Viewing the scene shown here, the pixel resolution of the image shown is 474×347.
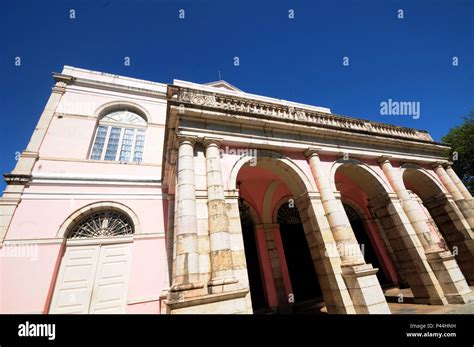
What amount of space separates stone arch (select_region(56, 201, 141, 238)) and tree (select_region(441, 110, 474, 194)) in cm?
1832

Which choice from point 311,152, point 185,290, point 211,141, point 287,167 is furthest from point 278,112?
point 185,290

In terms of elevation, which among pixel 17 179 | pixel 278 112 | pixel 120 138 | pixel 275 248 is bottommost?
pixel 275 248

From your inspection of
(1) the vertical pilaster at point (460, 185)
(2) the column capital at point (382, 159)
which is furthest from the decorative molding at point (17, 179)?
(1) the vertical pilaster at point (460, 185)

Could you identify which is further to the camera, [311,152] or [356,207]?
[356,207]

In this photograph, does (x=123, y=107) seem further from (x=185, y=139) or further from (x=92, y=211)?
(x=185, y=139)

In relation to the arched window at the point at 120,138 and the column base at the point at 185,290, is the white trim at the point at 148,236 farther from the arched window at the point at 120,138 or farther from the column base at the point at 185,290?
the column base at the point at 185,290

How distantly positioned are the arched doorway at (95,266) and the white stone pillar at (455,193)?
13.1 m

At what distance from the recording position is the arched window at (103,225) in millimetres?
6965

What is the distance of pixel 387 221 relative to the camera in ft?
23.6

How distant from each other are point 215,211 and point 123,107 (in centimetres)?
928

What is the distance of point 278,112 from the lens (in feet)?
23.2

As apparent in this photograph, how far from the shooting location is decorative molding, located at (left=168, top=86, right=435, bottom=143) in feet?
19.3

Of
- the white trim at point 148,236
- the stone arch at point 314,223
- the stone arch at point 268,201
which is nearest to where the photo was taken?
the stone arch at point 314,223

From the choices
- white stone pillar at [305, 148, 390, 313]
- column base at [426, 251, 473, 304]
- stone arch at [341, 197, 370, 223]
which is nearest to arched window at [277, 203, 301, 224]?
stone arch at [341, 197, 370, 223]
